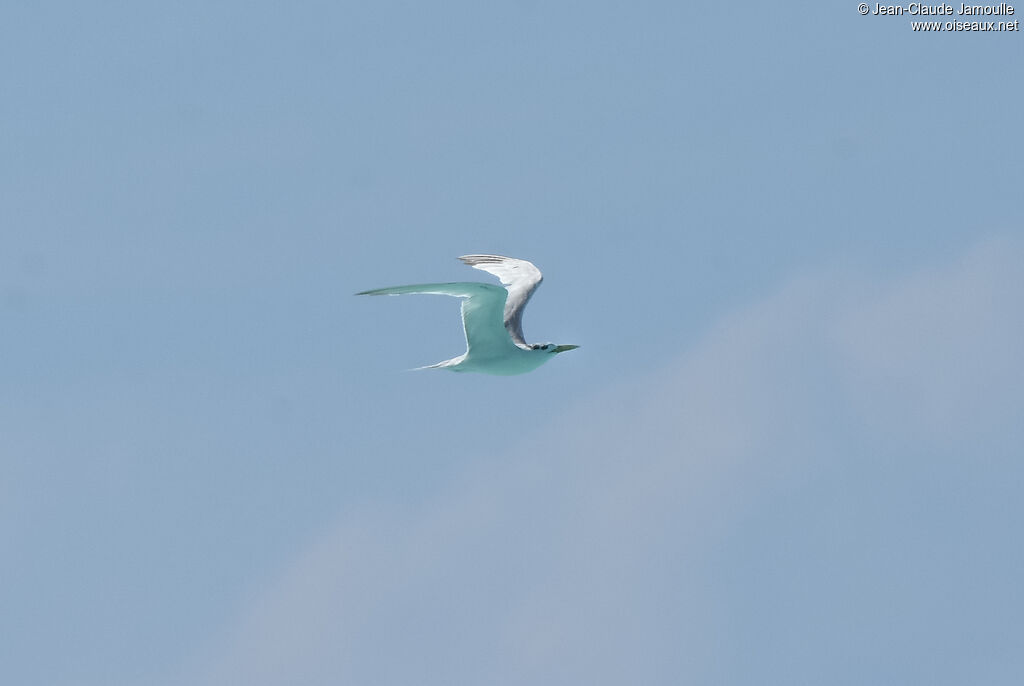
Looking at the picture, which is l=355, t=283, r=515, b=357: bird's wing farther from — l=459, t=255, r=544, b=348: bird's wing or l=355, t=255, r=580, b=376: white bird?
l=459, t=255, r=544, b=348: bird's wing

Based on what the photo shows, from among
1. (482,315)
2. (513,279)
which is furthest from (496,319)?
(513,279)

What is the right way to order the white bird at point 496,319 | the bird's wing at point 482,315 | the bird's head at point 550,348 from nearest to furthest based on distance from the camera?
the bird's wing at point 482,315 → the white bird at point 496,319 → the bird's head at point 550,348

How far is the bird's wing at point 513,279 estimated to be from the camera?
4619cm

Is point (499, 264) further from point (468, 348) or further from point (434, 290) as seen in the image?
point (434, 290)

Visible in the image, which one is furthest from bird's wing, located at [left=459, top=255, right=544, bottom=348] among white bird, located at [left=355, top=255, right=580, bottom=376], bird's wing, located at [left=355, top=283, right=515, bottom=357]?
bird's wing, located at [left=355, top=283, right=515, bottom=357]

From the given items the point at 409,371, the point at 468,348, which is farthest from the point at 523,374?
the point at 409,371

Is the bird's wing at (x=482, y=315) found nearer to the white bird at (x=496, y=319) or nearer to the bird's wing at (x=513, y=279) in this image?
the white bird at (x=496, y=319)

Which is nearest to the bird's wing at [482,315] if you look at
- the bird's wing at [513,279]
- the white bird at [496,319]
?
the white bird at [496,319]

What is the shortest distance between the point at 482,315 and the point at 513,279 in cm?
703

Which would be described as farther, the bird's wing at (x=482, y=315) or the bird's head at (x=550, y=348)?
the bird's head at (x=550, y=348)

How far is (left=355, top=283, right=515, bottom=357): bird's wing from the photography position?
128 ft

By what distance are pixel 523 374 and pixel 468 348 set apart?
3.10m

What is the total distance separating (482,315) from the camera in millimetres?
41219

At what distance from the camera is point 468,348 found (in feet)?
139
